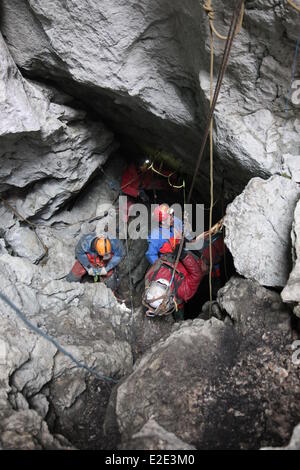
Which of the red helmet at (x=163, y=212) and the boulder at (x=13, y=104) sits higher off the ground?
the boulder at (x=13, y=104)

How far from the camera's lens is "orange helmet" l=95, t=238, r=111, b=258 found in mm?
5922

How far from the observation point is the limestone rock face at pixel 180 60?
11.3 ft

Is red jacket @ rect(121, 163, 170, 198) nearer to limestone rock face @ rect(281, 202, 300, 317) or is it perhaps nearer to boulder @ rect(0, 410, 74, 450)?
limestone rock face @ rect(281, 202, 300, 317)

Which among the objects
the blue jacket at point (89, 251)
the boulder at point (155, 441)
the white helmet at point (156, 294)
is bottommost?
the boulder at point (155, 441)

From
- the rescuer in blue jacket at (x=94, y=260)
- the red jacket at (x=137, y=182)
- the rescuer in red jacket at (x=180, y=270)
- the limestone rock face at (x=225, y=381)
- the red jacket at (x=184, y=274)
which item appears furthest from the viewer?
the red jacket at (x=137, y=182)

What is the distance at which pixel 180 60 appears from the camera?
4.22m

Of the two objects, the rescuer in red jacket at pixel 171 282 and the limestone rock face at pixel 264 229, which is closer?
the limestone rock face at pixel 264 229

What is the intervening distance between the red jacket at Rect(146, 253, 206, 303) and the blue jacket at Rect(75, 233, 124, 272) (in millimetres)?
1423

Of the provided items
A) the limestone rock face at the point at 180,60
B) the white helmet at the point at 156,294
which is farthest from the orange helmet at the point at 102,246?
the limestone rock face at the point at 180,60

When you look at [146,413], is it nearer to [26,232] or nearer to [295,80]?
[295,80]

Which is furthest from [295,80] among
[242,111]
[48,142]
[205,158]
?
[48,142]

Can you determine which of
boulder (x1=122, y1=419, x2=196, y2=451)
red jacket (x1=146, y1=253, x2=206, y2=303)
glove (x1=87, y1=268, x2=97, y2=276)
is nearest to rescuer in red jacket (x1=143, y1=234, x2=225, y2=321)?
red jacket (x1=146, y1=253, x2=206, y2=303)

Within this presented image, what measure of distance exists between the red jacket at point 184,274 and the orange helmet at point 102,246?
120 cm

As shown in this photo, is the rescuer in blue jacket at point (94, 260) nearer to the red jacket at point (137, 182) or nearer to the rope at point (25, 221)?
the rope at point (25, 221)
